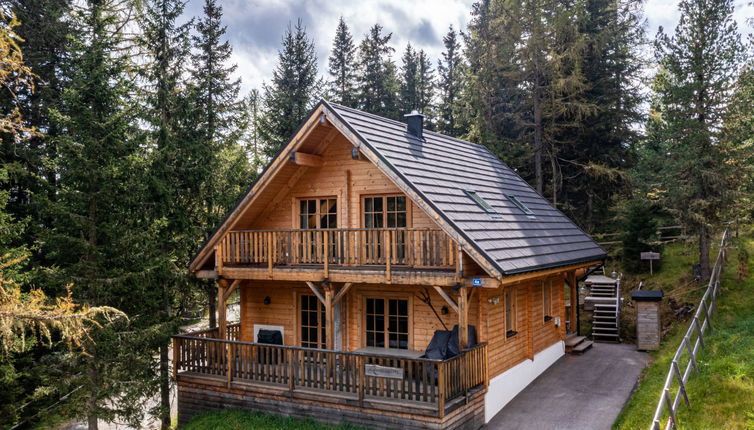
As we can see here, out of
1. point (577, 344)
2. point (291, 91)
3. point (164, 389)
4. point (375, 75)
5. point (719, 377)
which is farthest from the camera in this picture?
point (375, 75)

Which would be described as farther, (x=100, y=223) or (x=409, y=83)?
(x=409, y=83)

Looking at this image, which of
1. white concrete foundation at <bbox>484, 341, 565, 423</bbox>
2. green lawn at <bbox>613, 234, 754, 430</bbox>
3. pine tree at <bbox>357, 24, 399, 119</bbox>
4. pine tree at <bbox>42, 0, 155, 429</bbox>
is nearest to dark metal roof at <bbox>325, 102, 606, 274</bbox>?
white concrete foundation at <bbox>484, 341, 565, 423</bbox>

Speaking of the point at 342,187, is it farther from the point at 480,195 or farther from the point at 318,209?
the point at 480,195

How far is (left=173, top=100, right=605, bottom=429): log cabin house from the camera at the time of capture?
34.8ft

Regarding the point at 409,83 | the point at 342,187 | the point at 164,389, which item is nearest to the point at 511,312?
the point at 342,187

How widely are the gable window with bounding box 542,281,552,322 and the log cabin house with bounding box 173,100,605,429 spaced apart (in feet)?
0.19

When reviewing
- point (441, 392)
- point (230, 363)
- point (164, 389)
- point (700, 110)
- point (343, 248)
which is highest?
point (700, 110)

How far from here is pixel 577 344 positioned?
56.2ft

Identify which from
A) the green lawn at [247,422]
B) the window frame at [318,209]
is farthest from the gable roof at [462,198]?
the green lawn at [247,422]

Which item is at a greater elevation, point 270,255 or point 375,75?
point 375,75

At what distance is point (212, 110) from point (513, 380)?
507 inches

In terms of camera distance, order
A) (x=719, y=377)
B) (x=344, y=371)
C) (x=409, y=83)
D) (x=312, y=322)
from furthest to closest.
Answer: (x=409, y=83)
(x=312, y=322)
(x=344, y=371)
(x=719, y=377)

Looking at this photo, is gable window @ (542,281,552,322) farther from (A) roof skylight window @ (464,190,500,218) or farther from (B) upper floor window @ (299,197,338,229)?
(B) upper floor window @ (299,197,338,229)

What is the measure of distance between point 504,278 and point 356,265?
3.36 m
